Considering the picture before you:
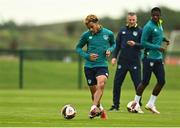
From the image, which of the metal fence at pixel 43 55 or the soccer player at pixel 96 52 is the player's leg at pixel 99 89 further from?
the metal fence at pixel 43 55

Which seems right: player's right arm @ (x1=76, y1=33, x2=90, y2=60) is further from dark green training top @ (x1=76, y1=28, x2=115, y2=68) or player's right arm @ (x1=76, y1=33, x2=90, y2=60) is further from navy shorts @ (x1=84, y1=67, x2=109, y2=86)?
navy shorts @ (x1=84, y1=67, x2=109, y2=86)

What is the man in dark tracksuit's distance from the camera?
73.5 feet

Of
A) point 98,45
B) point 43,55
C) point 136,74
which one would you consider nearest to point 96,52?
point 98,45

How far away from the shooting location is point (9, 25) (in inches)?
3376

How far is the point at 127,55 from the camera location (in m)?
A: 22.8

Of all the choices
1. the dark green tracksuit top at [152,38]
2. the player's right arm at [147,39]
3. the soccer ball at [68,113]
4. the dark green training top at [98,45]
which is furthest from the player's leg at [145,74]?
the soccer ball at [68,113]

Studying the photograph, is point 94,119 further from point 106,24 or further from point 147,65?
point 106,24

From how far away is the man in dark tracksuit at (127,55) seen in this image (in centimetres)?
2239

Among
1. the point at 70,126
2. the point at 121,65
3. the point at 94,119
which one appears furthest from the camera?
the point at 121,65

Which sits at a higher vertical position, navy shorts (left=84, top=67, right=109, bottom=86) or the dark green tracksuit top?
the dark green tracksuit top

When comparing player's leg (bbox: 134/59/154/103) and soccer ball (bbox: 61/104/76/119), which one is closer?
soccer ball (bbox: 61/104/76/119)

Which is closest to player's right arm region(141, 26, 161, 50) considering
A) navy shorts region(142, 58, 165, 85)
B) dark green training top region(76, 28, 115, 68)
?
navy shorts region(142, 58, 165, 85)

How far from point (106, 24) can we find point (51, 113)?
6898 centimetres

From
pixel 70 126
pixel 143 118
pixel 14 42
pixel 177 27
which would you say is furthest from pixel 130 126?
pixel 177 27
